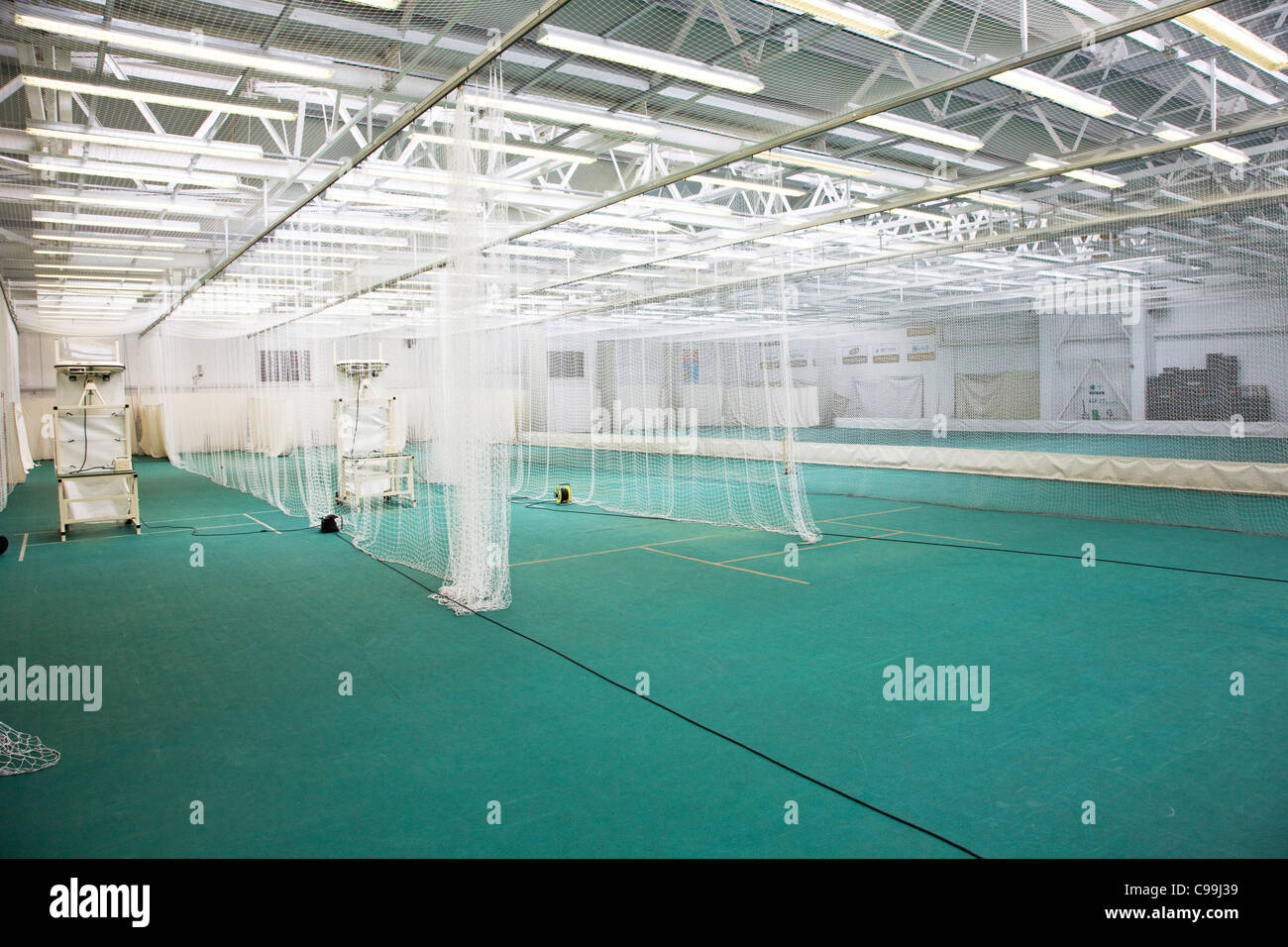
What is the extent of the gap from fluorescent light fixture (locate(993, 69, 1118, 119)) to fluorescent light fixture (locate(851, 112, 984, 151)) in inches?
42.5

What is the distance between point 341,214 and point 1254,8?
34.6 feet

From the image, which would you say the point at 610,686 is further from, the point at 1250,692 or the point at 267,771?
the point at 1250,692

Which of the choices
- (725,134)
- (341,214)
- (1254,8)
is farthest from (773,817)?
(341,214)

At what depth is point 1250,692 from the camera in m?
3.97

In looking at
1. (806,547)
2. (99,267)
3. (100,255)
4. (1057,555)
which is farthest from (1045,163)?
(99,267)

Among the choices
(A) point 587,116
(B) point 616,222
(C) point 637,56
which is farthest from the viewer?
(B) point 616,222

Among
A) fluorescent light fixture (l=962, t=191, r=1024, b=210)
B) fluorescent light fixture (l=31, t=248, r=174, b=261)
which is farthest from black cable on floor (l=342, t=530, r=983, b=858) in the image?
fluorescent light fixture (l=31, t=248, r=174, b=261)

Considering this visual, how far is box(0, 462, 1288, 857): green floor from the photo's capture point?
9.15 ft

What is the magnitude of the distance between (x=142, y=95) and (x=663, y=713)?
5.89 m

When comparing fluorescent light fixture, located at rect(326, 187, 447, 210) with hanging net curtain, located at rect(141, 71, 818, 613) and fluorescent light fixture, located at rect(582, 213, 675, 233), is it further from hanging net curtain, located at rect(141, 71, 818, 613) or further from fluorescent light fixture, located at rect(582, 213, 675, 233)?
fluorescent light fixture, located at rect(582, 213, 675, 233)

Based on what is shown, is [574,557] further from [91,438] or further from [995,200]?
[995,200]

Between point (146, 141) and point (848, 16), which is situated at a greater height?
point (146, 141)

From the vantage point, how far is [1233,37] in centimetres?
515

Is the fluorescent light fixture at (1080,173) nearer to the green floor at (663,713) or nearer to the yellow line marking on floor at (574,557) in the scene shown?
the green floor at (663,713)
